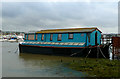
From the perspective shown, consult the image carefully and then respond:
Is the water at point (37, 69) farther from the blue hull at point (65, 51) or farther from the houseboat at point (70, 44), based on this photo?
the houseboat at point (70, 44)

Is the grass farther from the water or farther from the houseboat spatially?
the houseboat

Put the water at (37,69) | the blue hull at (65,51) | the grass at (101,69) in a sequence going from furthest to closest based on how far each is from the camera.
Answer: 1. the blue hull at (65,51)
2. the water at (37,69)
3. the grass at (101,69)

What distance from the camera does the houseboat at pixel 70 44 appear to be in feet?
57.4

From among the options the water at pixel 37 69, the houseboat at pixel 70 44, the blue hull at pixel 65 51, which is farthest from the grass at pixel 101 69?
the blue hull at pixel 65 51

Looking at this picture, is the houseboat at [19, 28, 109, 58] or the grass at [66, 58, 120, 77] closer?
the grass at [66, 58, 120, 77]

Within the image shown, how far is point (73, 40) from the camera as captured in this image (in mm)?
19344

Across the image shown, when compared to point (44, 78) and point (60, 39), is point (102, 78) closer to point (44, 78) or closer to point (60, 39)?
point (44, 78)

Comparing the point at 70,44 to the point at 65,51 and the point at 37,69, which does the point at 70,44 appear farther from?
the point at 37,69

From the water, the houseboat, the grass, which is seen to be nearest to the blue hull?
the houseboat

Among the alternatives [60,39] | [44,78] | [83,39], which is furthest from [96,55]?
[44,78]

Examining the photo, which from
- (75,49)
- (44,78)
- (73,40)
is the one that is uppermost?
(73,40)

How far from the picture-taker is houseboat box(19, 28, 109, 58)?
57.4ft

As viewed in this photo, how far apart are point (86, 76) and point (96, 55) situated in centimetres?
833

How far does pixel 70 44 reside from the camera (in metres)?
19.0
